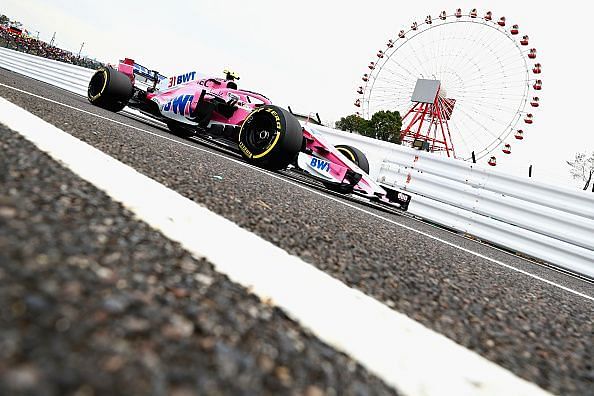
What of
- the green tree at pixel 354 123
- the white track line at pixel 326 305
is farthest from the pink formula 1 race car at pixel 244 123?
the green tree at pixel 354 123

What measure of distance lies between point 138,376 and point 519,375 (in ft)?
2.51

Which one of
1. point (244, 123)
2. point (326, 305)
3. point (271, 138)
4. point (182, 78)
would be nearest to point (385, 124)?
point (182, 78)

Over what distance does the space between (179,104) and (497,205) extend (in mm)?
4655

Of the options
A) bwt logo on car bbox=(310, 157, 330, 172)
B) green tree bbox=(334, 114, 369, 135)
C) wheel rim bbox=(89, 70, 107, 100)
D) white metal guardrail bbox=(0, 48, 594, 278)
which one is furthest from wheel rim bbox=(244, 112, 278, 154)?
green tree bbox=(334, 114, 369, 135)

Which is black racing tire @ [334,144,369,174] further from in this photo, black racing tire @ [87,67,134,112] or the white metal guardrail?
black racing tire @ [87,67,134,112]

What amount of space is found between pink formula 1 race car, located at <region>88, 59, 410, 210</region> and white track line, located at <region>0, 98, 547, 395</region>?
10.0 ft

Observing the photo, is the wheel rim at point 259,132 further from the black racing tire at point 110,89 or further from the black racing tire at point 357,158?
the black racing tire at point 110,89

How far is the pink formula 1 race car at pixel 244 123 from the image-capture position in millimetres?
4309

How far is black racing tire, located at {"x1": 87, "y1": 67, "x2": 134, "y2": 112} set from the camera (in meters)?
6.12

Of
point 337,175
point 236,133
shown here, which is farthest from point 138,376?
point 236,133

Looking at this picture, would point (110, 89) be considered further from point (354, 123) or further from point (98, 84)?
point (354, 123)

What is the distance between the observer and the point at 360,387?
1.96ft

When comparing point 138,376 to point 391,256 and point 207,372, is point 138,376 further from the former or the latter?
point 391,256

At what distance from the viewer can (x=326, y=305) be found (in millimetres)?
838
